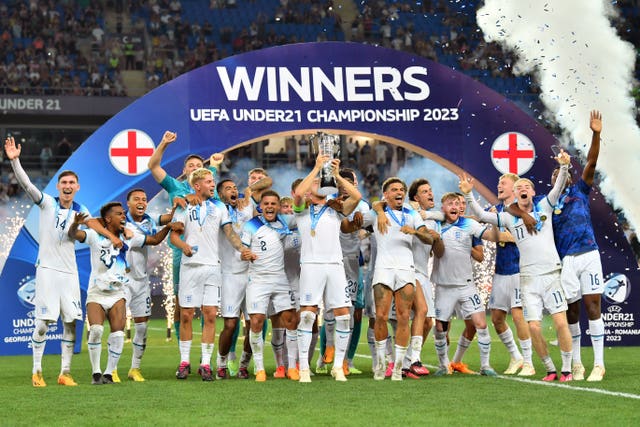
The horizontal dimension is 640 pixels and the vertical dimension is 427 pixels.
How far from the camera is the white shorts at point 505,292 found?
43.2ft

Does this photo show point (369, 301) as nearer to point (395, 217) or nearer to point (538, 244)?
point (395, 217)

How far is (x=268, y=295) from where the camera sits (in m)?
12.8

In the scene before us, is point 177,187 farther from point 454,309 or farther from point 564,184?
point 564,184

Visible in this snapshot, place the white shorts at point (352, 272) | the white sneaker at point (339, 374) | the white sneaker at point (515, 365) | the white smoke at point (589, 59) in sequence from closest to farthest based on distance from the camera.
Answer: the white sneaker at point (339, 374)
the white sneaker at point (515, 365)
the white shorts at point (352, 272)
the white smoke at point (589, 59)

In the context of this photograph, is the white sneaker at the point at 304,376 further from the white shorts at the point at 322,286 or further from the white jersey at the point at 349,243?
the white jersey at the point at 349,243

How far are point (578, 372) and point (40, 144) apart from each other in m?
26.9

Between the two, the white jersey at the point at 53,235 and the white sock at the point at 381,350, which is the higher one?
the white jersey at the point at 53,235

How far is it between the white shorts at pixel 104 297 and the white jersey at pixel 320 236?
2.05 meters

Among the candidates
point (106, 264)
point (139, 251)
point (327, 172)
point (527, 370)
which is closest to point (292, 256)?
point (327, 172)

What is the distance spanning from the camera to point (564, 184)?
12.1 metres

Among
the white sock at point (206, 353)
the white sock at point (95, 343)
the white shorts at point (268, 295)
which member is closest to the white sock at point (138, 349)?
the white sock at point (95, 343)

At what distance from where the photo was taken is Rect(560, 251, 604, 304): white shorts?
39.3 ft

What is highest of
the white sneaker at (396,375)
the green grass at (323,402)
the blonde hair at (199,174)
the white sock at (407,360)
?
the blonde hair at (199,174)

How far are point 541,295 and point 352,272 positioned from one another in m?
2.48
